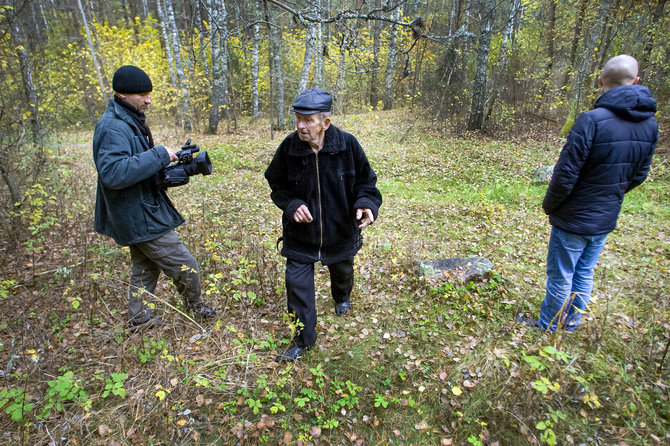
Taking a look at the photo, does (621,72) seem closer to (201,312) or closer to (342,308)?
(342,308)

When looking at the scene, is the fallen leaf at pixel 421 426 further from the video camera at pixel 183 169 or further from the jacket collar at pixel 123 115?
the jacket collar at pixel 123 115

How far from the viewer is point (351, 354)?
3.02m

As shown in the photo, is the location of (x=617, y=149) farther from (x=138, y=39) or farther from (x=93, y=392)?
(x=138, y=39)

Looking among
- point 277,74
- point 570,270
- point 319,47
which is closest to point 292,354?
point 570,270

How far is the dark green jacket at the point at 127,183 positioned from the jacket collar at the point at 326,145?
1022mm

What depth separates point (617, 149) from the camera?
7.91 ft

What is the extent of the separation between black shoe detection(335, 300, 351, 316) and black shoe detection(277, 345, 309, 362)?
68 cm

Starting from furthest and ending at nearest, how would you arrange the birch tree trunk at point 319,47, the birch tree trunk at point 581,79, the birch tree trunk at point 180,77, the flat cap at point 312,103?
the birch tree trunk at point 180,77, the birch tree trunk at point 581,79, the birch tree trunk at point 319,47, the flat cap at point 312,103

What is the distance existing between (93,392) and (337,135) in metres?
2.74

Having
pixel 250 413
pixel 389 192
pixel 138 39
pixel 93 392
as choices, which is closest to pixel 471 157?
pixel 389 192

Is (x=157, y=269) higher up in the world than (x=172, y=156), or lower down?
lower down

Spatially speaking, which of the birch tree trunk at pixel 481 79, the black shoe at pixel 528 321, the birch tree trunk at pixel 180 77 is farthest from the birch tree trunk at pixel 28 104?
the birch tree trunk at pixel 481 79

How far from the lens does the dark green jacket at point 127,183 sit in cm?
239

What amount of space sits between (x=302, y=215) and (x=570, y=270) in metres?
2.31
